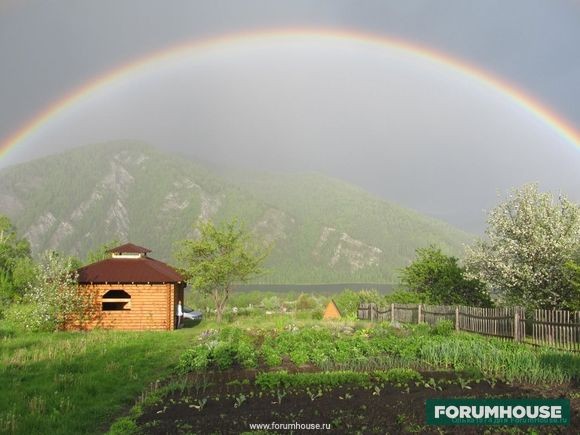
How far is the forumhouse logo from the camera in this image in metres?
9.71

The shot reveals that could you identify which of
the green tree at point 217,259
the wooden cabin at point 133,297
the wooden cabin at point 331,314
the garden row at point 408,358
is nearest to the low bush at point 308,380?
the garden row at point 408,358

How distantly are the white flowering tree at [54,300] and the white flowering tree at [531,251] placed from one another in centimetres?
2496

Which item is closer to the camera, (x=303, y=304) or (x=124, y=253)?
(x=124, y=253)

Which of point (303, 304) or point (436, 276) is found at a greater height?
point (436, 276)

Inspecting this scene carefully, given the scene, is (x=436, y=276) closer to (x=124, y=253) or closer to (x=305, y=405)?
(x=124, y=253)

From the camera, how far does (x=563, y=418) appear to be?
9820mm

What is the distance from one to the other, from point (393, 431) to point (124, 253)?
3096cm

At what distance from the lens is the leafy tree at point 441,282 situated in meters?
35.1

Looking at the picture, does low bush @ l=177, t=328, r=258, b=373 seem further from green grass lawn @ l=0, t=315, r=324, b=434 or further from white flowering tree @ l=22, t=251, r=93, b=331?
white flowering tree @ l=22, t=251, r=93, b=331

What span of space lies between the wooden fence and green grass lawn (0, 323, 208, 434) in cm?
1513

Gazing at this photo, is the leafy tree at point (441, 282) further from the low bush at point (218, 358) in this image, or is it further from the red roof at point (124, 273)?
the low bush at point (218, 358)

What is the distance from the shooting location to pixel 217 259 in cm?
3881

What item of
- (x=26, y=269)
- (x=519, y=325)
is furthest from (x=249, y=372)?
(x=26, y=269)

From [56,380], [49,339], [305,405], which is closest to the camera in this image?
[305,405]
